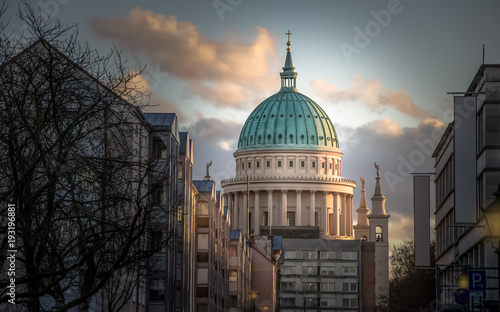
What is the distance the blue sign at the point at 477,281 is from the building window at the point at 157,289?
2714 centimetres

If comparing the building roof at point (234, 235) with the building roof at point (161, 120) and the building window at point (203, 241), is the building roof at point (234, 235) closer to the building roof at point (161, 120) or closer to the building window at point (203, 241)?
the building window at point (203, 241)

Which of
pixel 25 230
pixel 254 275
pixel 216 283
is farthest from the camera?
pixel 254 275

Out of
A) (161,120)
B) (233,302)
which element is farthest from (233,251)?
(161,120)

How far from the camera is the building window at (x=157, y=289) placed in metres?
63.5

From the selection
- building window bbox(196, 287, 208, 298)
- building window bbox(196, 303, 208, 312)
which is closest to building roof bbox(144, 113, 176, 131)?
building window bbox(196, 287, 208, 298)

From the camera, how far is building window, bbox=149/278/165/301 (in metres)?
→ 63.5

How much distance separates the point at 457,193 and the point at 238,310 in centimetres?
7091

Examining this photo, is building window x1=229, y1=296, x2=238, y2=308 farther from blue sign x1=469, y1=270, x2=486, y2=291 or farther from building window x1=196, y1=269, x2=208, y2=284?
blue sign x1=469, y1=270, x2=486, y2=291

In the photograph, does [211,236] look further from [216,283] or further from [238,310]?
[238,310]

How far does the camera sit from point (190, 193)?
75.1 m

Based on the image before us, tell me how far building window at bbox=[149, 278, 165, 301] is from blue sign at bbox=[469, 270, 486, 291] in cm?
2714

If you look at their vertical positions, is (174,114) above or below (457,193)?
above

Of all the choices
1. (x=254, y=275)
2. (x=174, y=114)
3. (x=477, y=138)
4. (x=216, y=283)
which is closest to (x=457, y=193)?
(x=477, y=138)

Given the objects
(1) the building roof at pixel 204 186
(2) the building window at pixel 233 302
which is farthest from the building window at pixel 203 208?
(2) the building window at pixel 233 302
